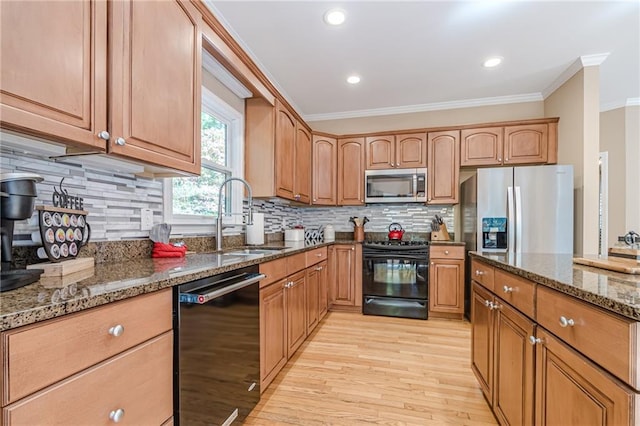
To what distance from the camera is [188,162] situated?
63.8 inches

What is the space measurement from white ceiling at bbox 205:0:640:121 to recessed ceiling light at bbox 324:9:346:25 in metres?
0.04

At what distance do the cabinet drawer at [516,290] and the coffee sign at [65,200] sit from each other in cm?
196

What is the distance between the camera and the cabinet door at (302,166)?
11.1ft

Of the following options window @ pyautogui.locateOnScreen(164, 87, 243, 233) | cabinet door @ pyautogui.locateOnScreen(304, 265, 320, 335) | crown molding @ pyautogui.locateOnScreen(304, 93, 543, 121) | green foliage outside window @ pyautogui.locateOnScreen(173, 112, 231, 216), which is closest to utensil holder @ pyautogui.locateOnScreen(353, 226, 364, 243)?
cabinet door @ pyautogui.locateOnScreen(304, 265, 320, 335)

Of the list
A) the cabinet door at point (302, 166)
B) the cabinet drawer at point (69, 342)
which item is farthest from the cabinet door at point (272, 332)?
the cabinet door at point (302, 166)

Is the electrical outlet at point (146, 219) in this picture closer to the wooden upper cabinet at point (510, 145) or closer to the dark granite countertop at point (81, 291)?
the dark granite countertop at point (81, 291)

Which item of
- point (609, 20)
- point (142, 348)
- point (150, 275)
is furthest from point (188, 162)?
point (609, 20)

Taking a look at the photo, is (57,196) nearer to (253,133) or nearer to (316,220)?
(253,133)

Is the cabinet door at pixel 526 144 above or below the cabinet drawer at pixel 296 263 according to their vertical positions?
above

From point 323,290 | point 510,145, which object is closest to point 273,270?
point 323,290

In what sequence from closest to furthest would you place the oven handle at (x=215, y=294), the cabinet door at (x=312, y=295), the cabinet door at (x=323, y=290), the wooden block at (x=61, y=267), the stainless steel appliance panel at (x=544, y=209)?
1. the wooden block at (x=61, y=267)
2. the oven handle at (x=215, y=294)
3. the cabinet door at (x=312, y=295)
4. the stainless steel appliance panel at (x=544, y=209)
5. the cabinet door at (x=323, y=290)

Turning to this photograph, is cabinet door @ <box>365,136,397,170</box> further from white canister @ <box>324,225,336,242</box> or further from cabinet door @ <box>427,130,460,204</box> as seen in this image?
white canister @ <box>324,225,336,242</box>

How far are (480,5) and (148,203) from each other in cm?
264

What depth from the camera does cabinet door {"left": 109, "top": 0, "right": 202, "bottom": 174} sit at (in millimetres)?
1182
